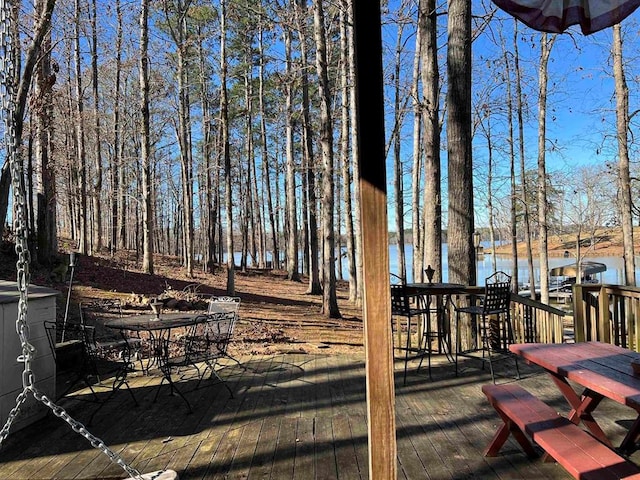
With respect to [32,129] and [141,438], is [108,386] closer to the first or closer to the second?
[141,438]

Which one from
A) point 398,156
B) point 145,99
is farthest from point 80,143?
point 398,156

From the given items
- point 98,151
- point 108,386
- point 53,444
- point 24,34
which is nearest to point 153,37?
point 98,151

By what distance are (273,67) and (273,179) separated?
855 centimetres

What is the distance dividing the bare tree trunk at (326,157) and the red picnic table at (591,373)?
278 inches

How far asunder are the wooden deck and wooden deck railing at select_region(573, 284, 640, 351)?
2.77 feet

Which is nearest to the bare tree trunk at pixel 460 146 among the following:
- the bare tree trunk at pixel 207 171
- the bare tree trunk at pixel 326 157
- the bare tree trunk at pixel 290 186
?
the bare tree trunk at pixel 326 157

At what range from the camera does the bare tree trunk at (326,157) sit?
9.52 m

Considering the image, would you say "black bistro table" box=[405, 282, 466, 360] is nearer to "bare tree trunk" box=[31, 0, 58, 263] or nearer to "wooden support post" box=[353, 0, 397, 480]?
"wooden support post" box=[353, 0, 397, 480]

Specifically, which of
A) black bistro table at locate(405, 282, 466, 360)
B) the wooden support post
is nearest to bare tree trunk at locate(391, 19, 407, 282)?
black bistro table at locate(405, 282, 466, 360)

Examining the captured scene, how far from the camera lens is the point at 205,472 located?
2.70 meters

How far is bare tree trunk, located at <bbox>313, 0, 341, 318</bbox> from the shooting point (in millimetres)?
9516

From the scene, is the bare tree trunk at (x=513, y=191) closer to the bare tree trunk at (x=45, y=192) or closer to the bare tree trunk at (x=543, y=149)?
the bare tree trunk at (x=543, y=149)

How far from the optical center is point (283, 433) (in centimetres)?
325

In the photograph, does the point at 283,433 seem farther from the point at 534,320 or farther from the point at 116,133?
the point at 116,133
